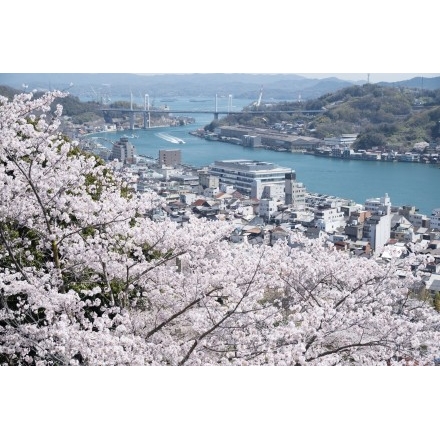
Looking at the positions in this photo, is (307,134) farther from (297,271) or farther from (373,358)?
(373,358)

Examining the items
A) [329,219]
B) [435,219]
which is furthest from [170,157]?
[435,219]

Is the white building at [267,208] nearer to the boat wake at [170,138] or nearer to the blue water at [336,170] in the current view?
the blue water at [336,170]

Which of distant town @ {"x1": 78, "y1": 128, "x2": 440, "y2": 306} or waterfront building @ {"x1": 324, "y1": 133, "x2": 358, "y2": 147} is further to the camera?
waterfront building @ {"x1": 324, "y1": 133, "x2": 358, "y2": 147}

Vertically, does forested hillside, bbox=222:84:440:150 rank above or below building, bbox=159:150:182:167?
above

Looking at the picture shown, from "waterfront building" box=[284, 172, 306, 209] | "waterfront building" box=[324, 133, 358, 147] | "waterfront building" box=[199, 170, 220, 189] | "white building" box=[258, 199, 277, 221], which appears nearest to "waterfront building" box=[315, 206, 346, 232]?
"waterfront building" box=[284, 172, 306, 209]

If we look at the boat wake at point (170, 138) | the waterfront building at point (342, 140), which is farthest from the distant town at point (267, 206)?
the waterfront building at point (342, 140)

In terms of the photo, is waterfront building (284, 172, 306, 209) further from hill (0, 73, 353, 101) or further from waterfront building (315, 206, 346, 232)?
hill (0, 73, 353, 101)
